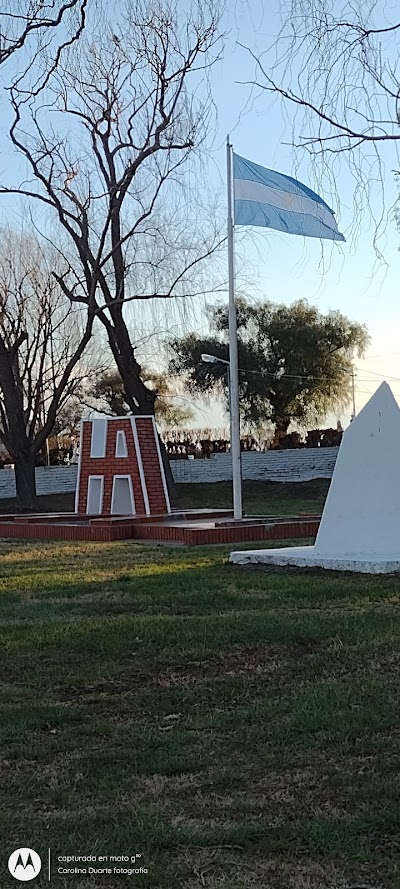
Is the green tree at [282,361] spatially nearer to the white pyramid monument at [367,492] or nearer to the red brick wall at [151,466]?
the red brick wall at [151,466]

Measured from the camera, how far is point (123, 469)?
19797 millimetres

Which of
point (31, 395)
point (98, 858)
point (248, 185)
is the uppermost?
point (248, 185)

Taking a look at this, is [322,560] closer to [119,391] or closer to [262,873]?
[262,873]

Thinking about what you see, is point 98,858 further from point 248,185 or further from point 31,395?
point 31,395

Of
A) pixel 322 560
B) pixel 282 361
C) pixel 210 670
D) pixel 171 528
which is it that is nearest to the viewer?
pixel 210 670

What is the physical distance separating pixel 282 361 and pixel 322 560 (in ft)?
117

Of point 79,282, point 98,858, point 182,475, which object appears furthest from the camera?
point 182,475

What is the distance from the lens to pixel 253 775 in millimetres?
3936

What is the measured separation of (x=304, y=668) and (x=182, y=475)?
108 ft

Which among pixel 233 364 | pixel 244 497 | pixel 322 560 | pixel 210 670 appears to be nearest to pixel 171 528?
pixel 233 364

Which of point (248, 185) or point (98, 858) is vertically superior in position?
point (248, 185)

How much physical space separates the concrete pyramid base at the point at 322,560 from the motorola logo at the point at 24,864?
6.10m

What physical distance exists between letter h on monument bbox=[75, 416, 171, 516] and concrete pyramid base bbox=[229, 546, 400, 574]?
897cm

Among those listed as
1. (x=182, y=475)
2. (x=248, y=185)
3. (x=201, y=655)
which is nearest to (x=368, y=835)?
(x=201, y=655)
